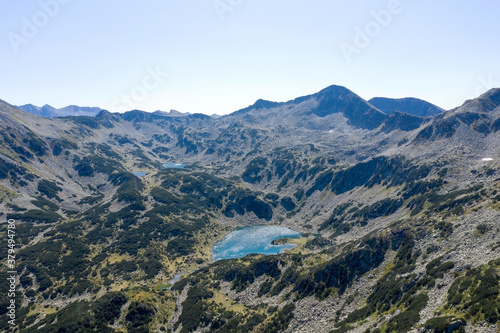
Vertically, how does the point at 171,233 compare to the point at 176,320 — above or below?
above

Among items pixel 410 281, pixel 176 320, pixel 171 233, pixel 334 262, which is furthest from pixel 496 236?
pixel 171 233

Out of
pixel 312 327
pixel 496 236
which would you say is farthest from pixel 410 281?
pixel 312 327

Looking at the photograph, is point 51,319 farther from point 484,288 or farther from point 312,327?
point 484,288

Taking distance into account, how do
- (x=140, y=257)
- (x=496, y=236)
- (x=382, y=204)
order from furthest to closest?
(x=382, y=204)
(x=140, y=257)
(x=496, y=236)

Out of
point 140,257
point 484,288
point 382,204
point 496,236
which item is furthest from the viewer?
point 382,204

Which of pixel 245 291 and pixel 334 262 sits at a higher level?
pixel 334 262

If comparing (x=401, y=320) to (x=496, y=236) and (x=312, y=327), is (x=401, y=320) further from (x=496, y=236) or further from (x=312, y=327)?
(x=496, y=236)

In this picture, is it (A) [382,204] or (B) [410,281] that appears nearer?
(B) [410,281]

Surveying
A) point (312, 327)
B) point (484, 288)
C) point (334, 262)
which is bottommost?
point (312, 327)

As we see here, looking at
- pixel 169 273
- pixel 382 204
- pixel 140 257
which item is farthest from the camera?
pixel 382 204
